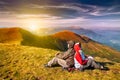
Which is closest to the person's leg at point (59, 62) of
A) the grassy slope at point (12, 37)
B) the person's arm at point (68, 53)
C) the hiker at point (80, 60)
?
the person's arm at point (68, 53)

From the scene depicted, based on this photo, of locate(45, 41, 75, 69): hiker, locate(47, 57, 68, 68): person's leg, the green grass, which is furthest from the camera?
locate(47, 57, 68, 68): person's leg

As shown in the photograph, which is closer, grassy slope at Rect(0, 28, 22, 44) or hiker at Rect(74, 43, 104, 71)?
hiker at Rect(74, 43, 104, 71)

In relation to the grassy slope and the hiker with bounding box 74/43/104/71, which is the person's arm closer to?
the hiker with bounding box 74/43/104/71

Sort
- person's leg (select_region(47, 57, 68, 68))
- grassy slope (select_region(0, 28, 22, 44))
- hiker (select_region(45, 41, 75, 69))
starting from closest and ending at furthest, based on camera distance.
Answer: hiker (select_region(45, 41, 75, 69))
person's leg (select_region(47, 57, 68, 68))
grassy slope (select_region(0, 28, 22, 44))

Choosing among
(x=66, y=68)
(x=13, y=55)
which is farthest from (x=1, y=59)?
(x=66, y=68)

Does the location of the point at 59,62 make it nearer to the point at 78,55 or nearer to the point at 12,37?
the point at 78,55

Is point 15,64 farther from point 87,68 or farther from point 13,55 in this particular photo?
point 87,68

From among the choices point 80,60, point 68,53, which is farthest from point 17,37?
point 80,60

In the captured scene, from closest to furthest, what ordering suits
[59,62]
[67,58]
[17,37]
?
[67,58], [59,62], [17,37]

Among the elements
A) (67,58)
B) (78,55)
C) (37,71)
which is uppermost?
(78,55)

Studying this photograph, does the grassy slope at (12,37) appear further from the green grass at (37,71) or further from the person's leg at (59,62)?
the person's leg at (59,62)

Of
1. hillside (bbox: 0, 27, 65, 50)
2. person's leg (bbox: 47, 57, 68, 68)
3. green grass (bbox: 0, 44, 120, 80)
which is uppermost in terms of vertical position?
person's leg (bbox: 47, 57, 68, 68)

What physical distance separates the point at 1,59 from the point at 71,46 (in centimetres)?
1069

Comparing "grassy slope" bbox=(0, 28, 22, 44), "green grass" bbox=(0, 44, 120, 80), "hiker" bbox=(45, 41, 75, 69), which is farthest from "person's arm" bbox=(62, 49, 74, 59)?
"grassy slope" bbox=(0, 28, 22, 44)
